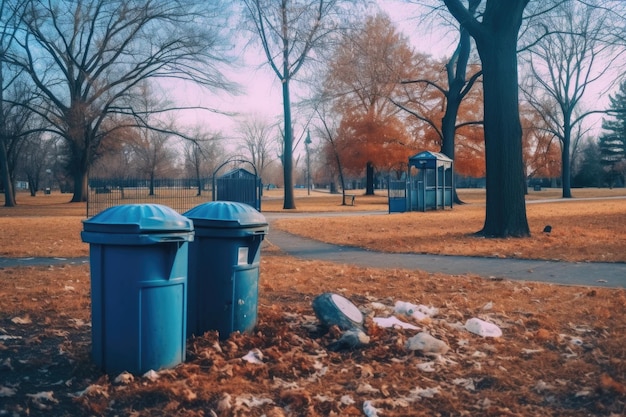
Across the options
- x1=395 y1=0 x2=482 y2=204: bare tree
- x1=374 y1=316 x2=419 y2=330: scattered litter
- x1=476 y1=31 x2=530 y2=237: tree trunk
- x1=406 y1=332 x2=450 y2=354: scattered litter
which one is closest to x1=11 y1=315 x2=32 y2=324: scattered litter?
x1=374 y1=316 x2=419 y2=330: scattered litter

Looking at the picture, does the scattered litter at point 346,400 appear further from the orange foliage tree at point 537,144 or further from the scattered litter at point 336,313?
the orange foliage tree at point 537,144

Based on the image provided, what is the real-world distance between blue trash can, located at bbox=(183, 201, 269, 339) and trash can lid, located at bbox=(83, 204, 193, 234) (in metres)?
0.69

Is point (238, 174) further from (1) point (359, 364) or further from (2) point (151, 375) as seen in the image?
(2) point (151, 375)

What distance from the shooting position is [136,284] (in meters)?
4.33

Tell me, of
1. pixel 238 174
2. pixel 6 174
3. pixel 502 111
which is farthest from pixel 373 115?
pixel 502 111

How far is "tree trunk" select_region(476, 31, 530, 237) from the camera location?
50.9ft

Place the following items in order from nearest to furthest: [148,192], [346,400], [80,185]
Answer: [346,400], [148,192], [80,185]

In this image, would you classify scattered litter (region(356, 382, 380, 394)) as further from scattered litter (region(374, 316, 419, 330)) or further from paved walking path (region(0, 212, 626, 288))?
paved walking path (region(0, 212, 626, 288))

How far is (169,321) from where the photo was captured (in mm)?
4500

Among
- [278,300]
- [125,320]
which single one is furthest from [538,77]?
[125,320]

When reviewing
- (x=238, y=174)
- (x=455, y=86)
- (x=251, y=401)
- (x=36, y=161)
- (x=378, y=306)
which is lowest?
(x=251, y=401)

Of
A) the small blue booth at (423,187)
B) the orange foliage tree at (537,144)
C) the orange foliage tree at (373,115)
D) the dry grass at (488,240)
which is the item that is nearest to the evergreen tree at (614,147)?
the orange foliage tree at (537,144)

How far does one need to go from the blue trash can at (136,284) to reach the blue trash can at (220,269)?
69 cm

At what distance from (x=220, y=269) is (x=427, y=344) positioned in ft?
6.22
